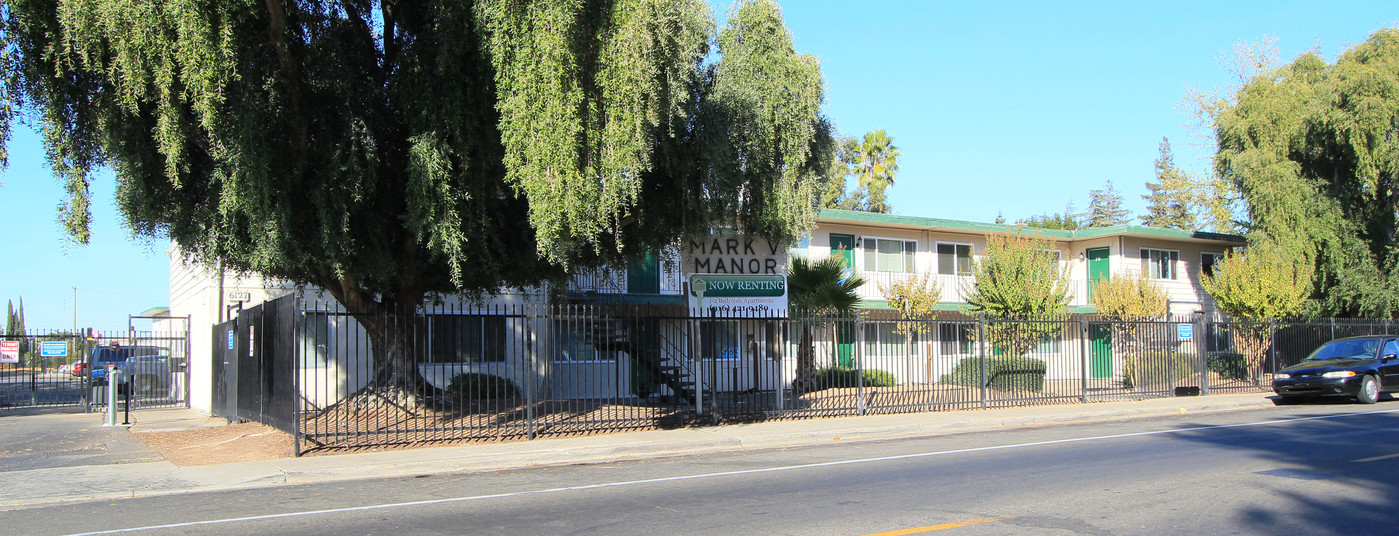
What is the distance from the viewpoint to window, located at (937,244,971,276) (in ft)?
104

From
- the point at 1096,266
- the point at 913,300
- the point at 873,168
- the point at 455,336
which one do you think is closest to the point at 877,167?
the point at 873,168

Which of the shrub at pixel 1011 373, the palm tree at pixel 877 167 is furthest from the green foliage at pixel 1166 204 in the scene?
the shrub at pixel 1011 373

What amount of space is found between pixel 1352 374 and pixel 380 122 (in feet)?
65.3

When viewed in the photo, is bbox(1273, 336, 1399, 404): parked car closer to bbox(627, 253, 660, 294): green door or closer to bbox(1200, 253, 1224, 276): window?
bbox(627, 253, 660, 294): green door

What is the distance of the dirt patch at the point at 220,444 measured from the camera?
12.9m

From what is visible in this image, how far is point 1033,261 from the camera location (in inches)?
956

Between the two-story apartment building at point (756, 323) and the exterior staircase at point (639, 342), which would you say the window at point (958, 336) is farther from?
the exterior staircase at point (639, 342)

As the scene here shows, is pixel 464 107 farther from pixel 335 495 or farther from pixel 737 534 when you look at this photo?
pixel 737 534

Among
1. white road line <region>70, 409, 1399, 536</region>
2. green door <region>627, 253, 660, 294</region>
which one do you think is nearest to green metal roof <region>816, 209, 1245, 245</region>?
green door <region>627, 253, 660, 294</region>

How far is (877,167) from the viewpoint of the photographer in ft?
164

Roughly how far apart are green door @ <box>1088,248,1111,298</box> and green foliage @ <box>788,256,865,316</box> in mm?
14343

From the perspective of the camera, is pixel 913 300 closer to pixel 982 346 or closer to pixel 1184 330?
pixel 1184 330

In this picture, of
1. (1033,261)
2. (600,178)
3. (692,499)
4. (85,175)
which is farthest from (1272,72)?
(85,175)

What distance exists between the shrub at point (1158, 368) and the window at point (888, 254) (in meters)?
9.13
